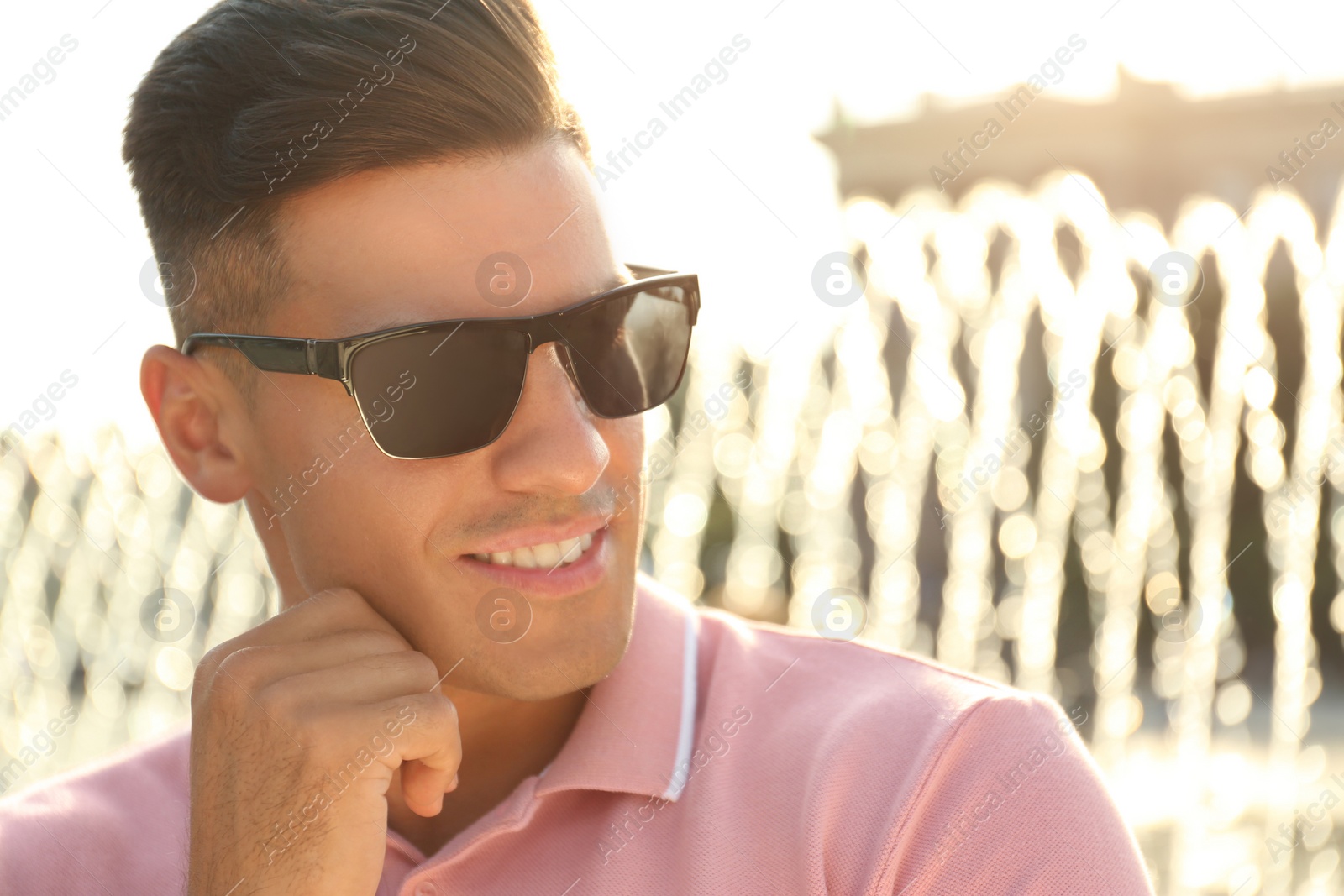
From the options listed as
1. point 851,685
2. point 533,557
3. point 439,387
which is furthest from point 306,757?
point 851,685

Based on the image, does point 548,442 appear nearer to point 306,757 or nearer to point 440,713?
point 440,713

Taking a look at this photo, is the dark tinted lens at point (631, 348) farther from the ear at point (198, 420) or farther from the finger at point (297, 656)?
the ear at point (198, 420)

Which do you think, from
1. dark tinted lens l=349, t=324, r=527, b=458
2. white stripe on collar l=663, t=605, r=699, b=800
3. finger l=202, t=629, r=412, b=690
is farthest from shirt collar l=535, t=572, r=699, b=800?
dark tinted lens l=349, t=324, r=527, b=458

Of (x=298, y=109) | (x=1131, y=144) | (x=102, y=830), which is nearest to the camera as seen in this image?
(x=298, y=109)

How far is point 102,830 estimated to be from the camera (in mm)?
2225

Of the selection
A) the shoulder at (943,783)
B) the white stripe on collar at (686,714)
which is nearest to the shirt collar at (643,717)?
the white stripe on collar at (686,714)

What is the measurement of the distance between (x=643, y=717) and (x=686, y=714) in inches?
2.9

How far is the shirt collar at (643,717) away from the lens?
1.95m

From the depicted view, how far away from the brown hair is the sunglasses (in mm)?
265

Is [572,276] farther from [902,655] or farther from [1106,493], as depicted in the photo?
[1106,493]

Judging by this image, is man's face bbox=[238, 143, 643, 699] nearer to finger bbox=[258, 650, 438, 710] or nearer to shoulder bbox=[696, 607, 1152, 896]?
finger bbox=[258, 650, 438, 710]

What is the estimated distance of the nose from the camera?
6.61 ft

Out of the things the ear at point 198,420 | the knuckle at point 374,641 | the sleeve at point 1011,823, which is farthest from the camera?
the ear at point 198,420

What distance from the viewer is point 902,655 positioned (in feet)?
6.76
